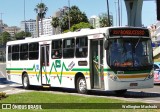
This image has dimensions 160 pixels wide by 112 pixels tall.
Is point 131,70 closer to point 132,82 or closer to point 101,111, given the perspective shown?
point 132,82

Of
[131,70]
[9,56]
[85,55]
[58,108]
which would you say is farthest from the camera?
[9,56]

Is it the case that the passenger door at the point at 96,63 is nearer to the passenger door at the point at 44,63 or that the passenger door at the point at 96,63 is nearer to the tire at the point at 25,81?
the passenger door at the point at 44,63

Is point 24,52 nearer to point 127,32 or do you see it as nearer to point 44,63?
point 44,63

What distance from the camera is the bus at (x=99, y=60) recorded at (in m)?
17.2

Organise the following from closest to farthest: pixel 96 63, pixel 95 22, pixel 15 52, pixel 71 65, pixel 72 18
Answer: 1. pixel 96 63
2. pixel 71 65
3. pixel 15 52
4. pixel 72 18
5. pixel 95 22

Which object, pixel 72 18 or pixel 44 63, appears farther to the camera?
pixel 72 18

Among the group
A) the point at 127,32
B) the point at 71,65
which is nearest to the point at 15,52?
the point at 71,65

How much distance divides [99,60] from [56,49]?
3.96m

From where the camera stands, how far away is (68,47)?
2012 centimetres

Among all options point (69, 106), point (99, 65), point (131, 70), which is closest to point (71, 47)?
point (99, 65)

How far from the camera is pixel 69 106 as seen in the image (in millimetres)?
12625

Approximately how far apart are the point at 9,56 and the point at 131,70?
455 inches

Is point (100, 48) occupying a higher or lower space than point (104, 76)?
higher

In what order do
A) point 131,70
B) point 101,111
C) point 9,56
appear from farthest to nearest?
point 9,56 < point 131,70 < point 101,111
